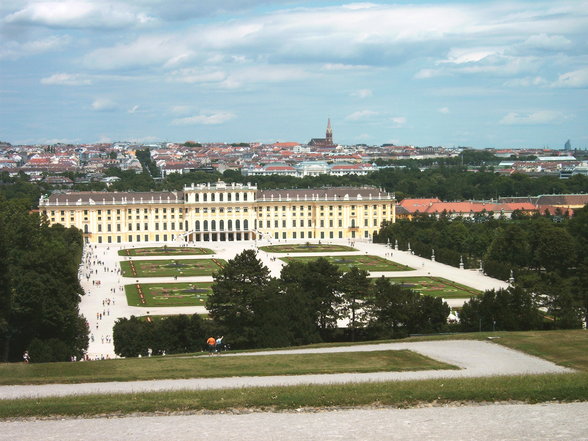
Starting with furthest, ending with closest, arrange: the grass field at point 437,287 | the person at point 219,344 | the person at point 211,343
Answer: the grass field at point 437,287
the person at point 219,344
the person at point 211,343

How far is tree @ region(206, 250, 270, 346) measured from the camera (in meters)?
34.6

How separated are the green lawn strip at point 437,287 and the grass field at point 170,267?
14.1 meters

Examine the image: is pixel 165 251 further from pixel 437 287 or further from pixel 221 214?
pixel 437 287

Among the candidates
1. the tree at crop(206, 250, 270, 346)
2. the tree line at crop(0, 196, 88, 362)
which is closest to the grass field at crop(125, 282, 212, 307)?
the tree line at crop(0, 196, 88, 362)

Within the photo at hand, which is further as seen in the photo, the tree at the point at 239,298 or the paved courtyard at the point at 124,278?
the paved courtyard at the point at 124,278

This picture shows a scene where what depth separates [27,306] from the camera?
35.0 meters

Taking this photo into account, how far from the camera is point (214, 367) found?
83.8 feet

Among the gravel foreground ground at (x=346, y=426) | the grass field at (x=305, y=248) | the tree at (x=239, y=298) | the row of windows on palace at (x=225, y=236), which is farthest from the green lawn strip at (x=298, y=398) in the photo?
the row of windows on palace at (x=225, y=236)

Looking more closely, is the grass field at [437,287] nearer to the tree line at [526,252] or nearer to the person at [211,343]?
the tree line at [526,252]

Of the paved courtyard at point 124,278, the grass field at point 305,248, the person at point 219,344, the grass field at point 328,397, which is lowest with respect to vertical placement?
the paved courtyard at point 124,278

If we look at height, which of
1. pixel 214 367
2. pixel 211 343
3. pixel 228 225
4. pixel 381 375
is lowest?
pixel 228 225

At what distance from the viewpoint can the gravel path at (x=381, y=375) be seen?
21.8 m

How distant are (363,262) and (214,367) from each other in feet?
151

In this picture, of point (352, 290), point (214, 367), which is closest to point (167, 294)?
point (352, 290)
